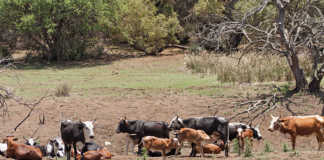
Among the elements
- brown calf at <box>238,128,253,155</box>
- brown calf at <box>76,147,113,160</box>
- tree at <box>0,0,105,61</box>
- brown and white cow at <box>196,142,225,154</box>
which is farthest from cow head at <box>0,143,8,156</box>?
tree at <box>0,0,105,61</box>

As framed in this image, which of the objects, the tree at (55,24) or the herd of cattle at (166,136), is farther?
the tree at (55,24)

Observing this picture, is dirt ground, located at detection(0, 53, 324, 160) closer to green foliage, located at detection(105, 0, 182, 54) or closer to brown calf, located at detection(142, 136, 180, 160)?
brown calf, located at detection(142, 136, 180, 160)

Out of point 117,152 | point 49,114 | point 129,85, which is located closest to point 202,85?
point 129,85

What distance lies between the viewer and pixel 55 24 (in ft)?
96.8

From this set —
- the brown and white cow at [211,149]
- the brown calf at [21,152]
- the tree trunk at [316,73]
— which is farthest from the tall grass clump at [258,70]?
the brown calf at [21,152]

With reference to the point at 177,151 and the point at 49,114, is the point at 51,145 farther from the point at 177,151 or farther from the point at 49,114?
the point at 49,114

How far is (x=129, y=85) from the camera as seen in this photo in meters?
22.3

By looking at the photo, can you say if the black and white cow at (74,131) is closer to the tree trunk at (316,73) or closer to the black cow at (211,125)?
the black cow at (211,125)

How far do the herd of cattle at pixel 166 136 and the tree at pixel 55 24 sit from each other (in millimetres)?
17675

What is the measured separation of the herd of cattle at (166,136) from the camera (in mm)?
10633

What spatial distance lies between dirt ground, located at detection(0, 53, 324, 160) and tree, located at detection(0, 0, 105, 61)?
11301 millimetres

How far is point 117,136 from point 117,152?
115 cm

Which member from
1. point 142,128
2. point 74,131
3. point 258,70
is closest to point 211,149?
point 142,128

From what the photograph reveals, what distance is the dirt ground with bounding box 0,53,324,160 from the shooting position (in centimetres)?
1408
